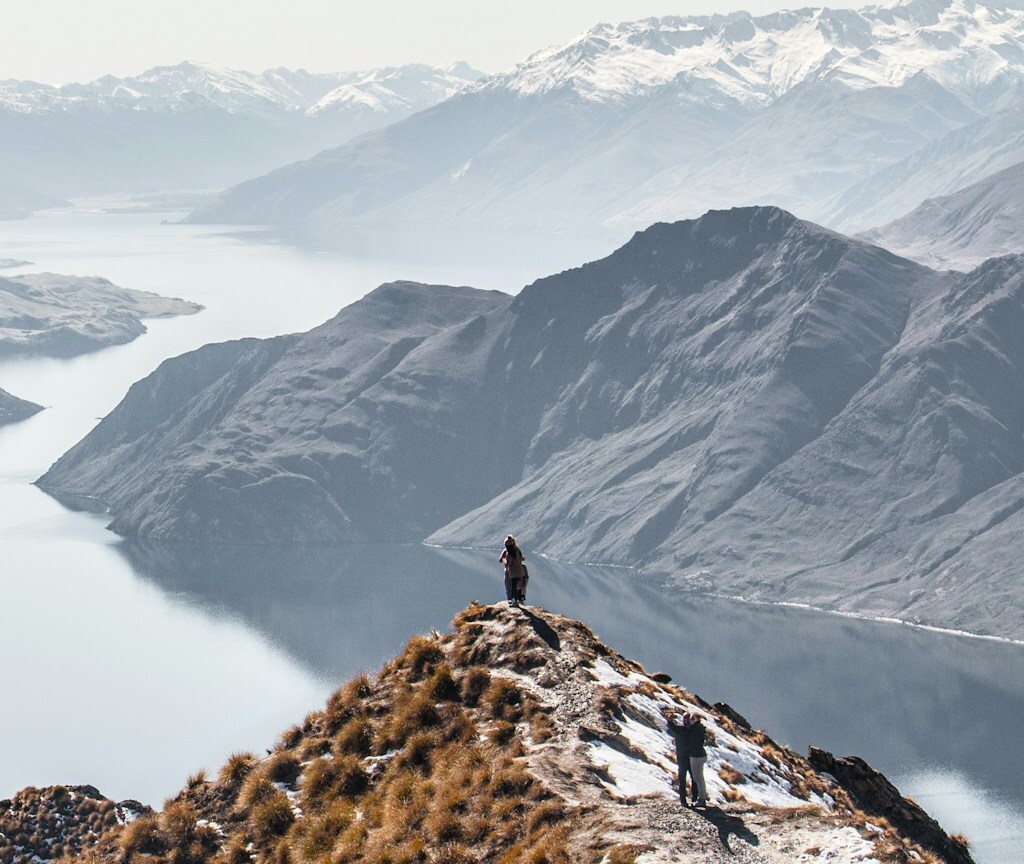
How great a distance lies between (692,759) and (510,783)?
162 inches

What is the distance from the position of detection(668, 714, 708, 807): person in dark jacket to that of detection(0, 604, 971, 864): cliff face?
408 mm

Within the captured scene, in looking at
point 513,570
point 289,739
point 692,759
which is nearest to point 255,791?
point 289,739

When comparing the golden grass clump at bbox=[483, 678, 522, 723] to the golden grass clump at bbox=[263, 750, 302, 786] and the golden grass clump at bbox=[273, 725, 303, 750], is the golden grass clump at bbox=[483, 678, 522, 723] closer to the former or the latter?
the golden grass clump at bbox=[263, 750, 302, 786]

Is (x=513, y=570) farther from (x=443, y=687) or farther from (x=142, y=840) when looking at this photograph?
(x=142, y=840)

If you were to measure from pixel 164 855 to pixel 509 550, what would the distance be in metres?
15.0

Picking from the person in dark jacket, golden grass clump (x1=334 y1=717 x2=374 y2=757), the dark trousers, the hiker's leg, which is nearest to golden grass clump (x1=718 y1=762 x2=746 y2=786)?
the person in dark jacket

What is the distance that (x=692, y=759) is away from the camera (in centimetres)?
4406

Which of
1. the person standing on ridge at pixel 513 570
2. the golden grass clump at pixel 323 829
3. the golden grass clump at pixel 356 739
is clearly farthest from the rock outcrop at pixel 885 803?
the golden grass clump at pixel 323 829

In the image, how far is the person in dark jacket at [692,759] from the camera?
4394 cm

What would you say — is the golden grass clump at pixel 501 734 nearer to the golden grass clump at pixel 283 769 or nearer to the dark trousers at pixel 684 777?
the dark trousers at pixel 684 777

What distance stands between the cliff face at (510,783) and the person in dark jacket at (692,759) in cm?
41

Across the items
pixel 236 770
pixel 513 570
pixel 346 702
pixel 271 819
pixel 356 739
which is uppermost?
pixel 513 570

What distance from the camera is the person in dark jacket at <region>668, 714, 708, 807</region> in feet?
144

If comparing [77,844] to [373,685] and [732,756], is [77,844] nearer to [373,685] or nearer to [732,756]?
[373,685]
